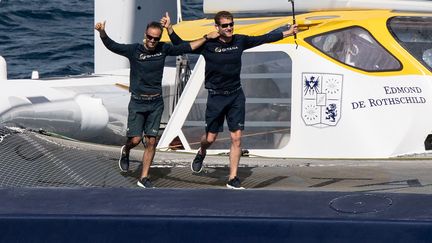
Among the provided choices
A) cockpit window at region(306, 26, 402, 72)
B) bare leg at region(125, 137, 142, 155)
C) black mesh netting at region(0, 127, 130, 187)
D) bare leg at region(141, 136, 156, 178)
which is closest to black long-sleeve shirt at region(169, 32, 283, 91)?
bare leg at region(141, 136, 156, 178)

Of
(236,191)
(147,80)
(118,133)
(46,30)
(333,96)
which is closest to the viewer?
(236,191)

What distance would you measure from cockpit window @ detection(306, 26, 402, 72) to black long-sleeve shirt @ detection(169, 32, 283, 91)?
188cm

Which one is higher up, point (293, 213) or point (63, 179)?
point (293, 213)

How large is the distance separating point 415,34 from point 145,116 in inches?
137

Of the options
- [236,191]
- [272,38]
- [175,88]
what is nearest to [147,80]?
[272,38]

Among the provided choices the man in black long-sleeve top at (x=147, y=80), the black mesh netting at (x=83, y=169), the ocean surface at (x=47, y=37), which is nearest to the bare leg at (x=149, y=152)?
the man in black long-sleeve top at (x=147, y=80)

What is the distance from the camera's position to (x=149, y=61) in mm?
9711

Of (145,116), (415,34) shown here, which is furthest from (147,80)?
(415,34)

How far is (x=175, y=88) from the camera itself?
1325 cm

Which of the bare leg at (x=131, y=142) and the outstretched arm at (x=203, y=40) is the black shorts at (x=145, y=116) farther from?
the outstretched arm at (x=203, y=40)

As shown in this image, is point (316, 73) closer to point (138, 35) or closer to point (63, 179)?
point (63, 179)

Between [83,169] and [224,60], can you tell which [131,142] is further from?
[224,60]

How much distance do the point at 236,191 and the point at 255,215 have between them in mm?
430

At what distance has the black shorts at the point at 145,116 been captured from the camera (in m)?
9.77
